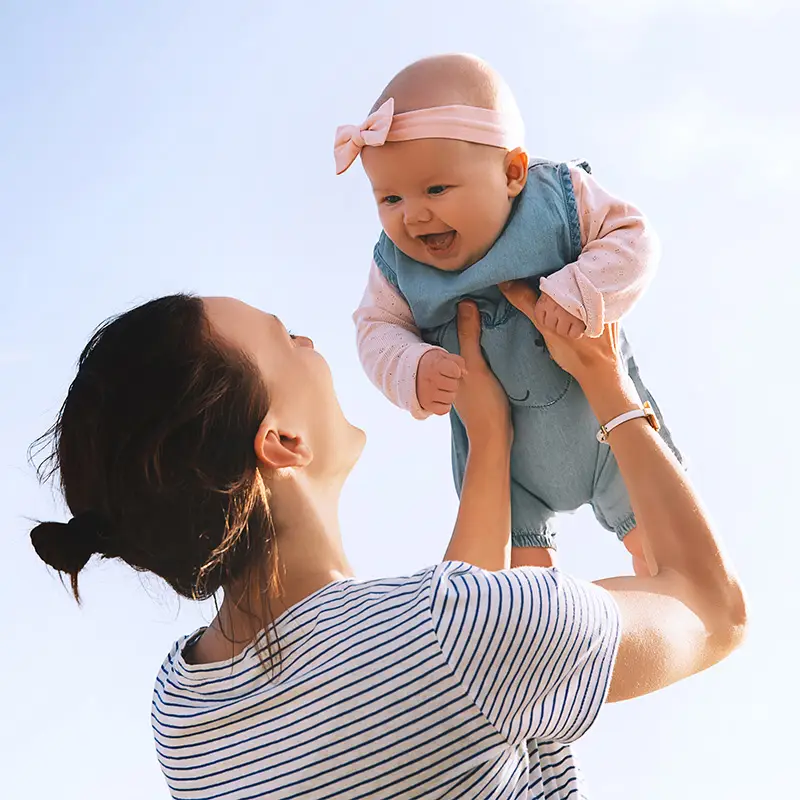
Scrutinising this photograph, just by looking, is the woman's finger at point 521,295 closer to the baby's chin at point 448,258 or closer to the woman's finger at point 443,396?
the baby's chin at point 448,258

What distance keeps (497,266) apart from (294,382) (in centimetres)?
51

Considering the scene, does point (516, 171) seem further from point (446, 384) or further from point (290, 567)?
point (290, 567)

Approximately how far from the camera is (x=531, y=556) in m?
2.12

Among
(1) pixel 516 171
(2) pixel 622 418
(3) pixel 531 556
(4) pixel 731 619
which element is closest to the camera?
(4) pixel 731 619

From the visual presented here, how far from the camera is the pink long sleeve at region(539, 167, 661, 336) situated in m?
1.85

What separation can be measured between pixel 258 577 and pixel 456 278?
0.77 m

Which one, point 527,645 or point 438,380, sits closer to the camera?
point 527,645

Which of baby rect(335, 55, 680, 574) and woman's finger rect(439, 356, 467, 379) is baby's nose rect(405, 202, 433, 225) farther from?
woman's finger rect(439, 356, 467, 379)

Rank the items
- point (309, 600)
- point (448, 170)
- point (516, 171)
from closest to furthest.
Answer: point (309, 600) < point (448, 170) < point (516, 171)

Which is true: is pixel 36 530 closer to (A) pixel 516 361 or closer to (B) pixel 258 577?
(B) pixel 258 577

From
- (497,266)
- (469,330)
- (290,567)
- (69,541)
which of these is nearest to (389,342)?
(469,330)

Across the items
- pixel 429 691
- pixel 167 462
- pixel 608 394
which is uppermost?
pixel 608 394

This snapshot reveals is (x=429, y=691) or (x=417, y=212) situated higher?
(x=417, y=212)

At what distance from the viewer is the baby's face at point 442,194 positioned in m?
1.90
